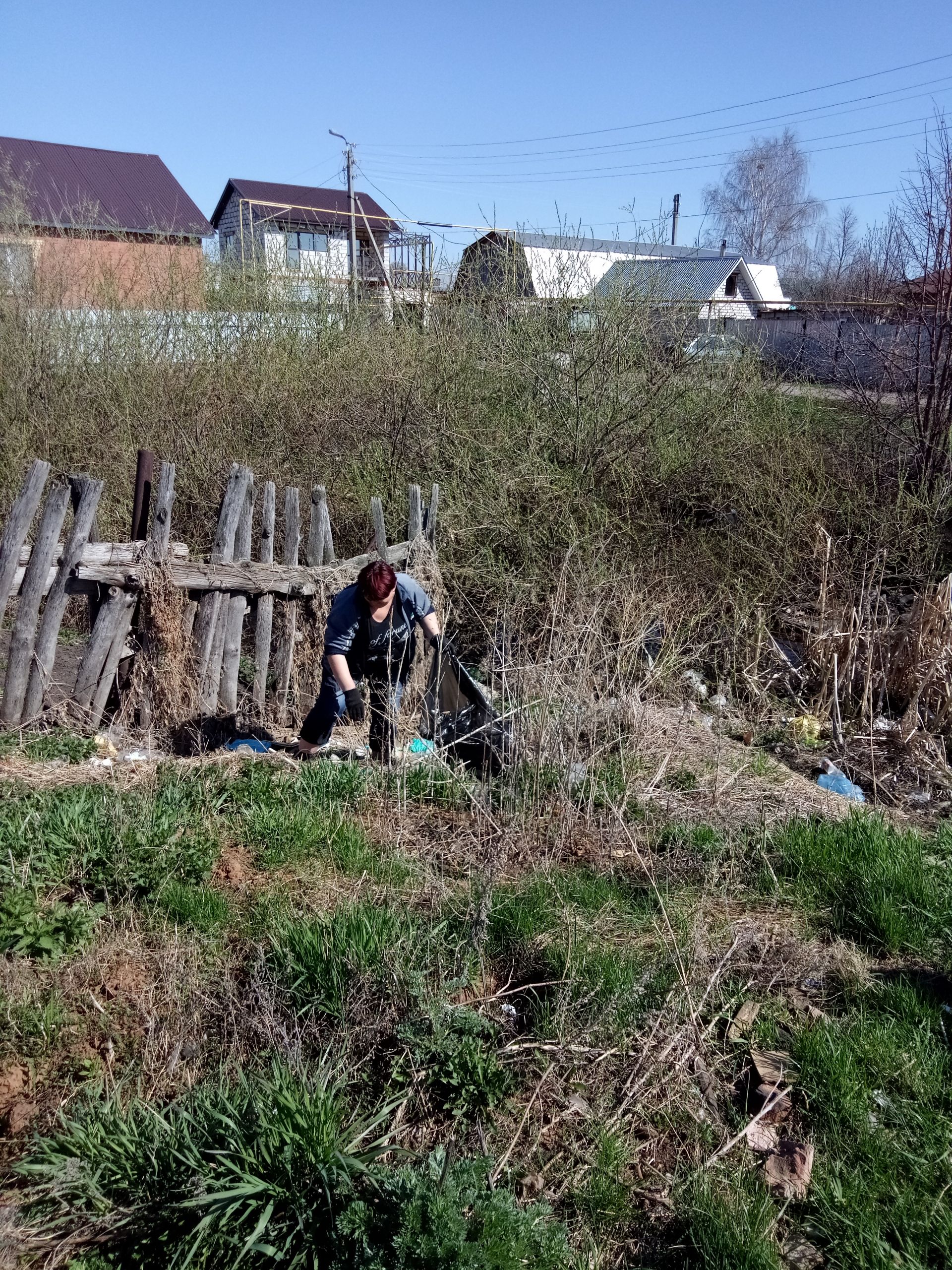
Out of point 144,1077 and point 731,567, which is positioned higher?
point 731,567

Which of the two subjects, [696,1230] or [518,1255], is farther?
[696,1230]

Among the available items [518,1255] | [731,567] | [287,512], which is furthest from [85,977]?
[731,567]

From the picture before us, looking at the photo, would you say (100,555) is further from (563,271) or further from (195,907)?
(563,271)

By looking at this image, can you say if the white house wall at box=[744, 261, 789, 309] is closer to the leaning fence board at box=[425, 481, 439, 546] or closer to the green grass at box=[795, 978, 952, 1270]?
the leaning fence board at box=[425, 481, 439, 546]

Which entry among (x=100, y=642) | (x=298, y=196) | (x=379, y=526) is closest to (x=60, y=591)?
(x=100, y=642)

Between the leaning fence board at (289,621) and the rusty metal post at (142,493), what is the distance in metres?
0.85

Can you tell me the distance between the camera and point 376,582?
5.06 metres

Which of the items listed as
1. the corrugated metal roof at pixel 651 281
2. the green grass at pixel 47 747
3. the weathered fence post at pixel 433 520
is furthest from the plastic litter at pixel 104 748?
the corrugated metal roof at pixel 651 281

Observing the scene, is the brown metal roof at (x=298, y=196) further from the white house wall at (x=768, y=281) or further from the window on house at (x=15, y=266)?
the window on house at (x=15, y=266)

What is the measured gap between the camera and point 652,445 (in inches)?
328

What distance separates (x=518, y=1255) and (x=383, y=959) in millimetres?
1128

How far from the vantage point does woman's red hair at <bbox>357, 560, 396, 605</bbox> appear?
5.06 metres

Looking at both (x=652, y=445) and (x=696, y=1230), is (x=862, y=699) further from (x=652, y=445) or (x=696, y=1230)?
(x=696, y=1230)

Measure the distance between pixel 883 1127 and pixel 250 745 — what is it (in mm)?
3716
